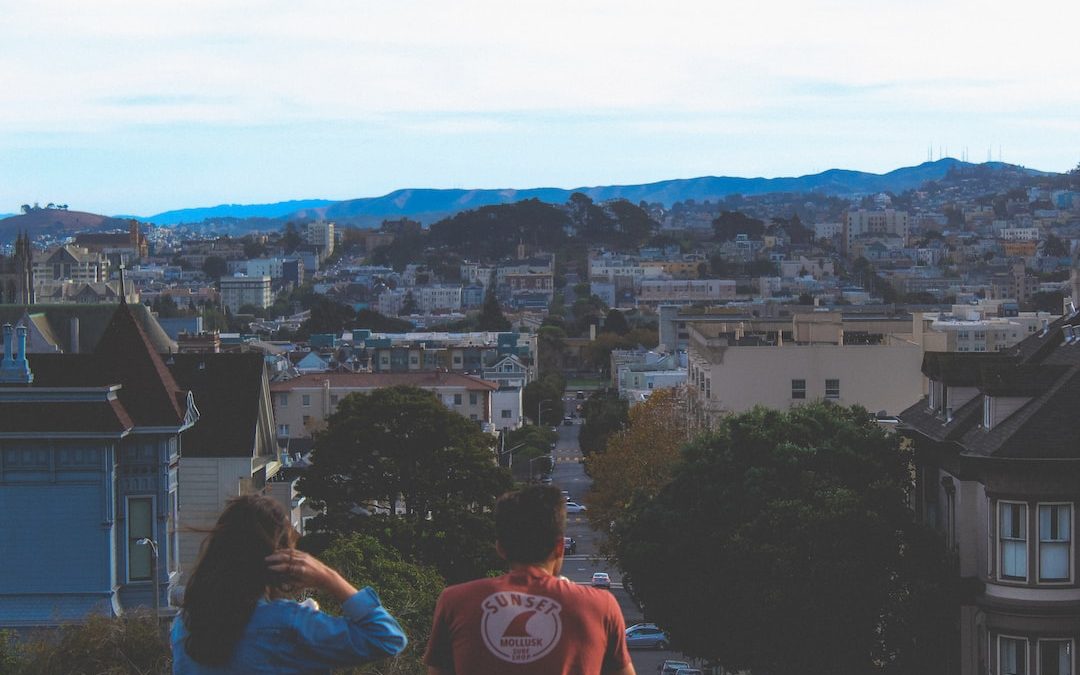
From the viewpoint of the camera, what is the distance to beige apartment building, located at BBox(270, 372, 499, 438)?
81.2 meters

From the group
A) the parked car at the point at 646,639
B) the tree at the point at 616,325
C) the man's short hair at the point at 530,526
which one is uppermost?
the man's short hair at the point at 530,526

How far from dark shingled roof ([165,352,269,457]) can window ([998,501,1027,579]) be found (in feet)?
36.8

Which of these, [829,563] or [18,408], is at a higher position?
[18,408]

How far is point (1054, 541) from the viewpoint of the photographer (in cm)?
2228

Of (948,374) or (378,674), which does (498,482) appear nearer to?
(948,374)

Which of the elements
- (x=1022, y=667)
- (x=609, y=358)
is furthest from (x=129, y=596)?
(x=609, y=358)

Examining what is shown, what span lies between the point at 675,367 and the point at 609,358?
45429 mm

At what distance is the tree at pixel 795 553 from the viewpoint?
24.4 m

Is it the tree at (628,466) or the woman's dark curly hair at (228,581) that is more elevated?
the woman's dark curly hair at (228,581)

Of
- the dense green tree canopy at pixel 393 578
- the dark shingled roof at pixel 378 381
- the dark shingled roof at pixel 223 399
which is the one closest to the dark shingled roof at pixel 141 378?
the dense green tree canopy at pixel 393 578

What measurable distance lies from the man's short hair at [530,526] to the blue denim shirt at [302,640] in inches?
26.9

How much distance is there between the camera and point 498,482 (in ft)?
115

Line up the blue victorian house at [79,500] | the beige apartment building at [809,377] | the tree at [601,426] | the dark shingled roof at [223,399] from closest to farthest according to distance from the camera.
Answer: the blue victorian house at [79,500], the dark shingled roof at [223,399], the beige apartment building at [809,377], the tree at [601,426]

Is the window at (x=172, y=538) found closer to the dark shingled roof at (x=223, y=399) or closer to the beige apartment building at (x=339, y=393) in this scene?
the dark shingled roof at (x=223, y=399)
